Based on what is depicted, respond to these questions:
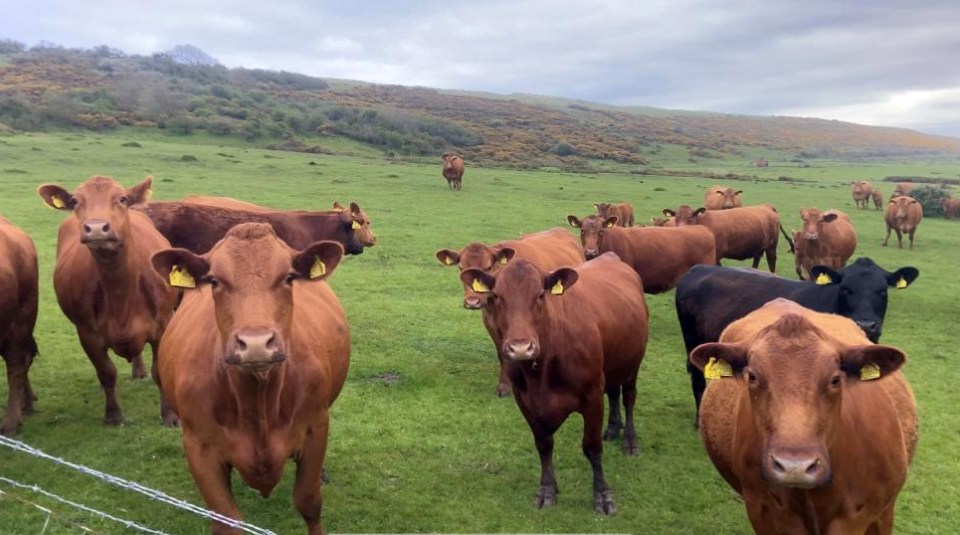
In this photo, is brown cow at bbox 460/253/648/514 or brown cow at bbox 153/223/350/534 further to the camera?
brown cow at bbox 460/253/648/514

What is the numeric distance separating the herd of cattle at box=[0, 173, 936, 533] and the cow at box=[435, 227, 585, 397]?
5 cm

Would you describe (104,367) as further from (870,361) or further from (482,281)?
(870,361)

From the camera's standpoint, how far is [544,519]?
18.0 feet

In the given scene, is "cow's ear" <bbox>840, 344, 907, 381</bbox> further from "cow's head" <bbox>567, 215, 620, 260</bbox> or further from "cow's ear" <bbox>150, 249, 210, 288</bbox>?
"cow's head" <bbox>567, 215, 620, 260</bbox>

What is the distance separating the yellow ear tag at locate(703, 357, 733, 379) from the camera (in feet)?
11.7

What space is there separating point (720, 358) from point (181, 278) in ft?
10.0

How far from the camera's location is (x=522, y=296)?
5355mm

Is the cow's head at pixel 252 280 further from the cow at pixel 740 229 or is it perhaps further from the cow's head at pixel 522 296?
the cow at pixel 740 229

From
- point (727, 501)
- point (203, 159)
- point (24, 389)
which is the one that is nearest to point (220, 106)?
point (203, 159)

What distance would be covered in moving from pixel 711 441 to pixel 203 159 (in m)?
31.9

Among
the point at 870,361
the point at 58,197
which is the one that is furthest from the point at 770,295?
the point at 58,197

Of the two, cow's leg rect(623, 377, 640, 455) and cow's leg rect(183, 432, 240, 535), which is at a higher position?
cow's leg rect(183, 432, 240, 535)

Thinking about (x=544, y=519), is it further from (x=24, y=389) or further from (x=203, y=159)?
(x=203, y=159)

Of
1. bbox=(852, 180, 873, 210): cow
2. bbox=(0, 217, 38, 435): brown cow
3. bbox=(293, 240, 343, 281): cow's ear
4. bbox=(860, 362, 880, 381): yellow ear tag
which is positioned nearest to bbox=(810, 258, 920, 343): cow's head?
bbox=(860, 362, 880, 381): yellow ear tag
